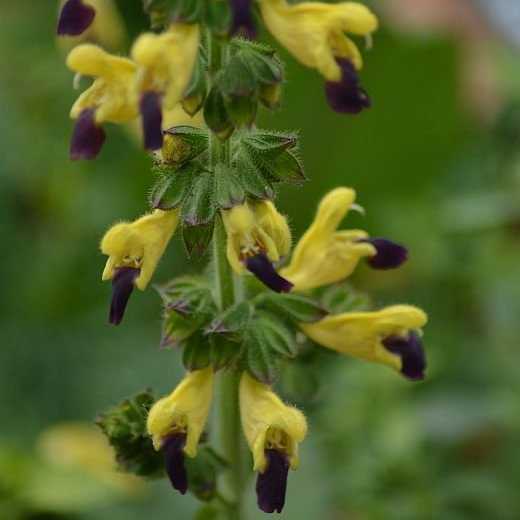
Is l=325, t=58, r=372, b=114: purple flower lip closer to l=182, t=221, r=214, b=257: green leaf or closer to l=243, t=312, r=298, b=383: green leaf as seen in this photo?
l=182, t=221, r=214, b=257: green leaf

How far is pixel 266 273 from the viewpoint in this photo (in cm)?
212

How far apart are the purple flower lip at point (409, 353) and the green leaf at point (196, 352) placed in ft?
1.44

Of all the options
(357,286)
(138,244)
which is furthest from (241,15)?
(357,286)

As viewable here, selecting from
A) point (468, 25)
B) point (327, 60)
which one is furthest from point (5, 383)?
point (468, 25)

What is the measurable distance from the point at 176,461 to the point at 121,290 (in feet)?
1.17

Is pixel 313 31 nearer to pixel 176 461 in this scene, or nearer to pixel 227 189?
pixel 227 189

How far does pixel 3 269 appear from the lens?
203 inches

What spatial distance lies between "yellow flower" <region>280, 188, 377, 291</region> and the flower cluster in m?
0.03

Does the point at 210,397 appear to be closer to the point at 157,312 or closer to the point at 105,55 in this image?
the point at 105,55

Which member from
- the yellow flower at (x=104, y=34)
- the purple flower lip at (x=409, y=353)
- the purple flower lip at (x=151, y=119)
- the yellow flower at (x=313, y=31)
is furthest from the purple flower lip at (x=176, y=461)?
the yellow flower at (x=104, y=34)

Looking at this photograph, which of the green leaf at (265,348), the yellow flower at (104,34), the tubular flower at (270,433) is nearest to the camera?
the tubular flower at (270,433)

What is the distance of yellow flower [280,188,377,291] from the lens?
2.59 metres

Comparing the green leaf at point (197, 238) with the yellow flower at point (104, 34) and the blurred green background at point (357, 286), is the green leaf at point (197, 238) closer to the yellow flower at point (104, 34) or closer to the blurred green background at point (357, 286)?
the blurred green background at point (357, 286)

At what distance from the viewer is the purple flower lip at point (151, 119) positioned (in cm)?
189
